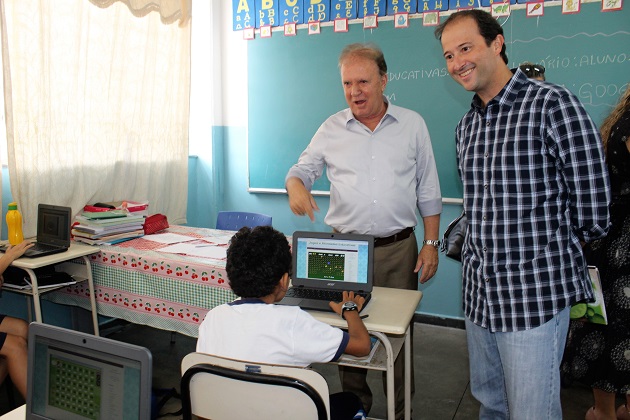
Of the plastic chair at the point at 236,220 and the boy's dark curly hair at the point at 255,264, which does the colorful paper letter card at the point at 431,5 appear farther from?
the boy's dark curly hair at the point at 255,264

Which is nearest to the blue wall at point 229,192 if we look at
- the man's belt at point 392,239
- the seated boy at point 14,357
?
the man's belt at point 392,239

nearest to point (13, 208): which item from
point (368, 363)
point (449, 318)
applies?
point (368, 363)

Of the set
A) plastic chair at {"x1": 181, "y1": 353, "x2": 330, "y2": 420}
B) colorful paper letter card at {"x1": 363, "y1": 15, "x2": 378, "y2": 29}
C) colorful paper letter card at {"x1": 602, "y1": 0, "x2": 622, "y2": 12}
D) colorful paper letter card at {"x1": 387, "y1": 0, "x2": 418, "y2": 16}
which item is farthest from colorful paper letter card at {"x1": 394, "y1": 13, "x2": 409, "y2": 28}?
plastic chair at {"x1": 181, "y1": 353, "x2": 330, "y2": 420}

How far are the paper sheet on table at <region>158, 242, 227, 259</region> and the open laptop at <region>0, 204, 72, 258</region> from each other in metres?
0.50

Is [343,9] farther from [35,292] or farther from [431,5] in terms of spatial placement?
[35,292]

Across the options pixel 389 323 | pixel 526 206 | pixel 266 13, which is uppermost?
pixel 266 13

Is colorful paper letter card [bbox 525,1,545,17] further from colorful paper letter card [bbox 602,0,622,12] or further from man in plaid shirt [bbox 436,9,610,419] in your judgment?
man in plaid shirt [bbox 436,9,610,419]

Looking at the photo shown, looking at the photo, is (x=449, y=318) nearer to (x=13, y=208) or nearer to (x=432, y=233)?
(x=432, y=233)

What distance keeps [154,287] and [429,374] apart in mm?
1673

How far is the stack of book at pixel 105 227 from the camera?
9.77 feet

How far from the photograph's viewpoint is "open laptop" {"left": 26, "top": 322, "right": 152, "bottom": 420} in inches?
39.2

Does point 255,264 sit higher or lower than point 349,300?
higher

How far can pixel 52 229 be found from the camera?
2.80 meters

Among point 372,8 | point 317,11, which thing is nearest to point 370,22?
point 372,8
